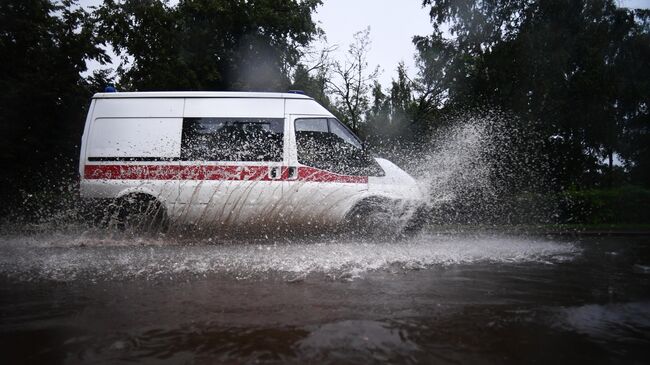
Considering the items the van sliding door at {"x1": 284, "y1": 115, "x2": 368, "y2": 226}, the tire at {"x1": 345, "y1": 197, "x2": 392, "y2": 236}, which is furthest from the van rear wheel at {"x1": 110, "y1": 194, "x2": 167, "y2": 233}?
the tire at {"x1": 345, "y1": 197, "x2": 392, "y2": 236}

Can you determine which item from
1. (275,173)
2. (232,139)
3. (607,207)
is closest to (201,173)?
(232,139)

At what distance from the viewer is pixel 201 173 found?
5.82m

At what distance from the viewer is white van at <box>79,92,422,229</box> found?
227 inches

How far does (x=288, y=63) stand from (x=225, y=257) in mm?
18416

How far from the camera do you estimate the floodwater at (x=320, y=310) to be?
1618 mm

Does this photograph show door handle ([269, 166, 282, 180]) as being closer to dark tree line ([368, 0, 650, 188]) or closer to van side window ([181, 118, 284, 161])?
van side window ([181, 118, 284, 161])

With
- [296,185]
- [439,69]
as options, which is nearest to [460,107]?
[439,69]

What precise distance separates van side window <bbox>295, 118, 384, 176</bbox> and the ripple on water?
1.19 m

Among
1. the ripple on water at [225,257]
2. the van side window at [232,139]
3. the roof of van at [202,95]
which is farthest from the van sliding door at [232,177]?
the roof of van at [202,95]

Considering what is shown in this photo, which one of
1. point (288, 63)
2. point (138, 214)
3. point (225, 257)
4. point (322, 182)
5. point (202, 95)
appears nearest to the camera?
point (225, 257)

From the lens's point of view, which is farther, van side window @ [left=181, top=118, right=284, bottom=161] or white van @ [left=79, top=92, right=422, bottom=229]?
van side window @ [left=181, top=118, right=284, bottom=161]

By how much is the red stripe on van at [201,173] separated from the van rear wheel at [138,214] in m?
0.37

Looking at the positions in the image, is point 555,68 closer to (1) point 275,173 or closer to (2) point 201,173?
(1) point 275,173

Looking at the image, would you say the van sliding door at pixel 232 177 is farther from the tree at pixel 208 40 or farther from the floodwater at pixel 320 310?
the tree at pixel 208 40
